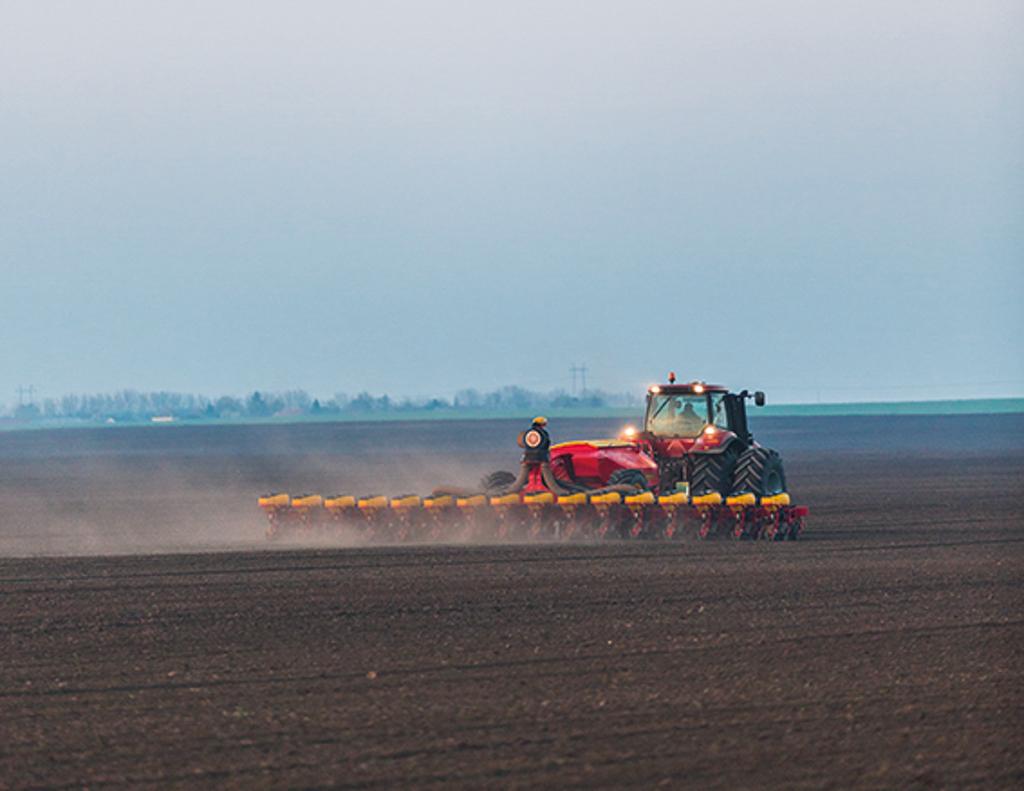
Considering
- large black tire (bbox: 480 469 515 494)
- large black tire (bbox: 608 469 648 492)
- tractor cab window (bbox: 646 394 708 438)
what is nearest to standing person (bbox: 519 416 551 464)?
large black tire (bbox: 608 469 648 492)

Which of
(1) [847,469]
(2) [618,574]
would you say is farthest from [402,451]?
(2) [618,574]

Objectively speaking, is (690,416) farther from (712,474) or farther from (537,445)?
(537,445)

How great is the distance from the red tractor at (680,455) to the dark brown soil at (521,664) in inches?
53.1

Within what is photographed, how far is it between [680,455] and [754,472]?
1.28 m

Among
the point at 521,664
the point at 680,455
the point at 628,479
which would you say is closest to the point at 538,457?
the point at 628,479

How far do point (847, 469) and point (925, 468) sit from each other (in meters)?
2.08

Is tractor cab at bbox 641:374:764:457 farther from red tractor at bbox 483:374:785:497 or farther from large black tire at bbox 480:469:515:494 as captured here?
large black tire at bbox 480:469:515:494

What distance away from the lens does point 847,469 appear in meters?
46.7

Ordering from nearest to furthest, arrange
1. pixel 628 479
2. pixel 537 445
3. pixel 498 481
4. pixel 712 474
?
pixel 537 445, pixel 628 479, pixel 712 474, pixel 498 481

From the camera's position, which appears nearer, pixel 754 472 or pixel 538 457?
pixel 538 457

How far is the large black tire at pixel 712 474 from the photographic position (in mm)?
23442

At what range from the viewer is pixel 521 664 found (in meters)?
12.5

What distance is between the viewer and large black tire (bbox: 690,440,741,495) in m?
23.4

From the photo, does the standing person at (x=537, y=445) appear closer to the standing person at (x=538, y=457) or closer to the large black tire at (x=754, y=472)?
the standing person at (x=538, y=457)
